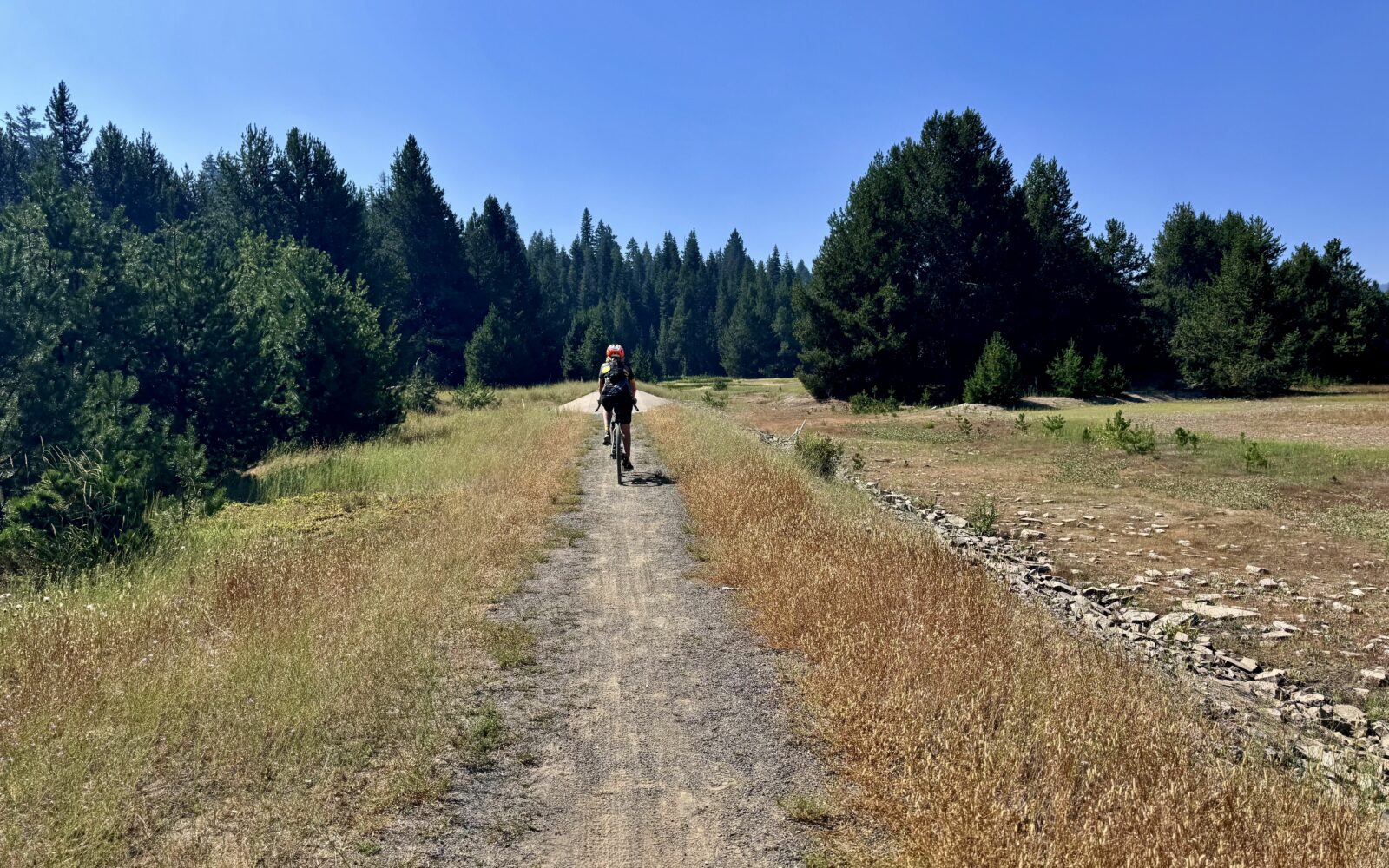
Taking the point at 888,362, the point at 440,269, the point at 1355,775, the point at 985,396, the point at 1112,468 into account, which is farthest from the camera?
the point at 440,269

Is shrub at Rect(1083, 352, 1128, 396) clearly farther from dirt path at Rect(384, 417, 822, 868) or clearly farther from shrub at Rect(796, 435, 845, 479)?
dirt path at Rect(384, 417, 822, 868)

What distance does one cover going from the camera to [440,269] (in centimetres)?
6191

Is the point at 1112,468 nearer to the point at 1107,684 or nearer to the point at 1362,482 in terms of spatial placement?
the point at 1362,482

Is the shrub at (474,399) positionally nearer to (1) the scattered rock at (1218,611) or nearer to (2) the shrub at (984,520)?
(2) the shrub at (984,520)

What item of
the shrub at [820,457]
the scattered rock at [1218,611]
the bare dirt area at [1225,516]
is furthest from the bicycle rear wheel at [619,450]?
the scattered rock at [1218,611]

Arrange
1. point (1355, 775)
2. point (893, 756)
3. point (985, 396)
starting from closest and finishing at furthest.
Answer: point (893, 756) < point (1355, 775) < point (985, 396)

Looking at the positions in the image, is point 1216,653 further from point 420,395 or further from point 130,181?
point 130,181

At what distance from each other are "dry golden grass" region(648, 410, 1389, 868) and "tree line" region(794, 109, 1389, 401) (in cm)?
3977

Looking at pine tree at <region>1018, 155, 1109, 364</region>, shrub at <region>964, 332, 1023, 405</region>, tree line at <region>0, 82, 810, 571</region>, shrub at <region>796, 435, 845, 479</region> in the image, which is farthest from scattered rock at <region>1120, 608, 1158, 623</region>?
pine tree at <region>1018, 155, 1109, 364</region>

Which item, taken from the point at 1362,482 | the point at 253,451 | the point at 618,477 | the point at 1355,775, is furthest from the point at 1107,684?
the point at 253,451

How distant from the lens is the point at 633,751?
4199mm

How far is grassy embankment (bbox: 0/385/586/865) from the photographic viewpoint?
3.37 meters

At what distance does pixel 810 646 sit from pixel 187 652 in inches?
171

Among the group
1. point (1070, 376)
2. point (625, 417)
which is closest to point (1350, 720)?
point (625, 417)
